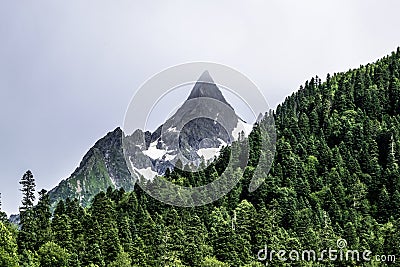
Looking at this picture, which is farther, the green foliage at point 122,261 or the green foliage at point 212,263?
the green foliage at point 212,263

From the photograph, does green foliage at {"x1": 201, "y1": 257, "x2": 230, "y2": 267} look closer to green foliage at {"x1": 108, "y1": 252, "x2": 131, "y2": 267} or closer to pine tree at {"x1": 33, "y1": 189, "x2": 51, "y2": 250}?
green foliage at {"x1": 108, "y1": 252, "x2": 131, "y2": 267}

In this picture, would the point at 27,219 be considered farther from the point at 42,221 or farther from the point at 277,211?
the point at 277,211

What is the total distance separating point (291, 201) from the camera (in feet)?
429

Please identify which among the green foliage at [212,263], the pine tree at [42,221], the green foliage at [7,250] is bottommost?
the green foliage at [7,250]

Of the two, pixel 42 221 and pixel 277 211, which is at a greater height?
pixel 277 211

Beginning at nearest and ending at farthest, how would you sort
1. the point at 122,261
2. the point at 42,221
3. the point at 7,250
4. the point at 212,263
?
the point at 7,250, the point at 122,261, the point at 212,263, the point at 42,221

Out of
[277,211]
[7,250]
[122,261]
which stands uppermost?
[277,211]

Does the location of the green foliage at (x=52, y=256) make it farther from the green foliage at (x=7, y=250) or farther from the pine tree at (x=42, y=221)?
the green foliage at (x=7, y=250)

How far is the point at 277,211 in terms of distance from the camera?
127375mm

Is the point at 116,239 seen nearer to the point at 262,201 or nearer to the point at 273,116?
the point at 262,201

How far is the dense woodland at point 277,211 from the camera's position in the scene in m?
97.4

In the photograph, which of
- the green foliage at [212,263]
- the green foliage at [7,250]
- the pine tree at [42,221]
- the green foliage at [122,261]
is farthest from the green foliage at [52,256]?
the green foliage at [212,263]

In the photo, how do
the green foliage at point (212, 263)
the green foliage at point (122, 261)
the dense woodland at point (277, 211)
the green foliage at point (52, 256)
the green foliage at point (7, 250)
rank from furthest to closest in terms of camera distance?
the dense woodland at point (277, 211), the green foliage at point (212, 263), the green foliage at point (122, 261), the green foliage at point (52, 256), the green foliage at point (7, 250)

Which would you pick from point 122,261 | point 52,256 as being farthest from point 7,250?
point 122,261
